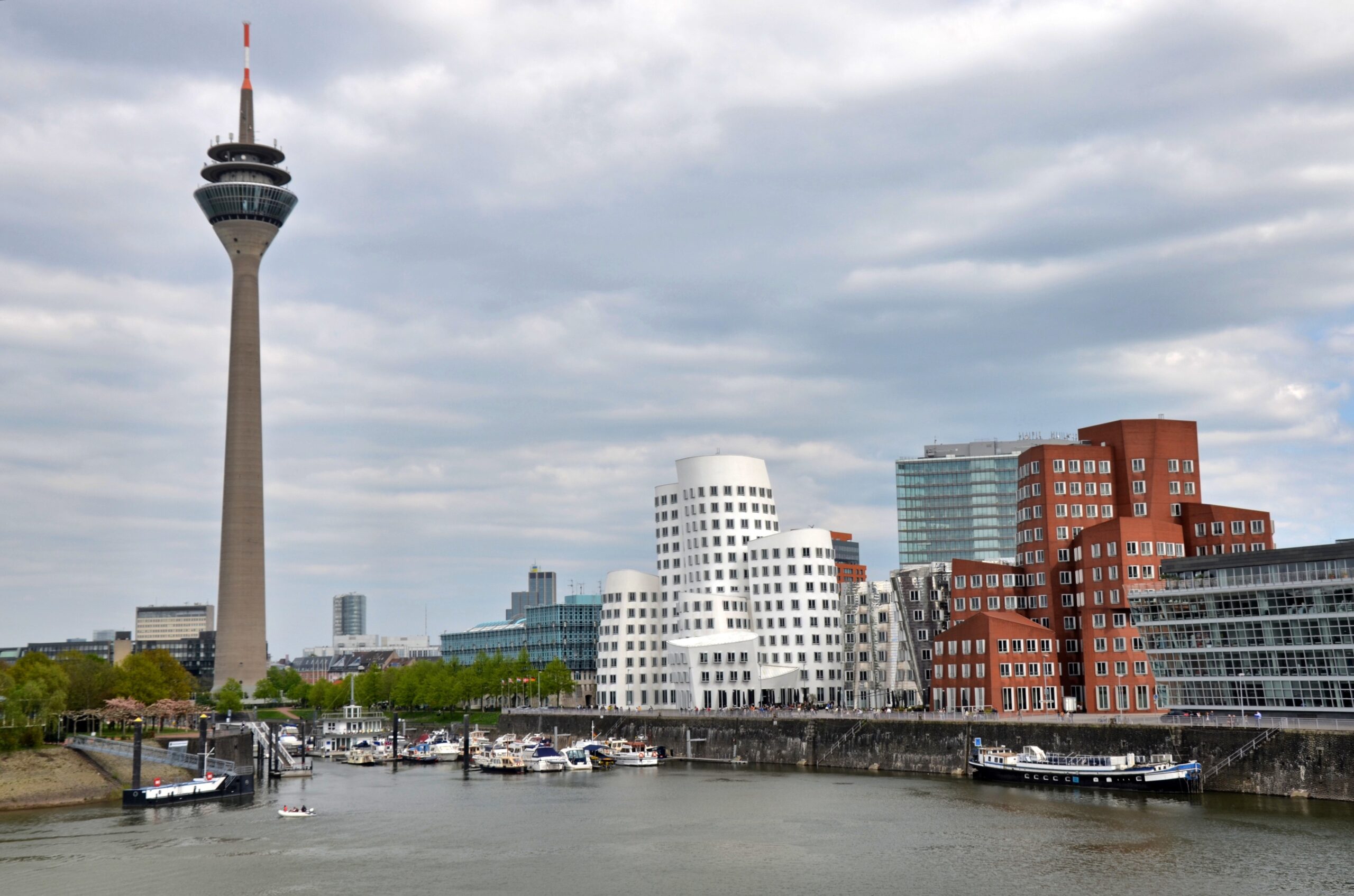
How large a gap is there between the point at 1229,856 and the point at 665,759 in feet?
284

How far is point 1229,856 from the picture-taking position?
229ft

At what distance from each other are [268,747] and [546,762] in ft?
106

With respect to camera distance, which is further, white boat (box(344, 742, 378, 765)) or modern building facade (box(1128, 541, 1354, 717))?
white boat (box(344, 742, 378, 765))

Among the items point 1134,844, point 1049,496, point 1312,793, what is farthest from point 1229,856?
point 1049,496

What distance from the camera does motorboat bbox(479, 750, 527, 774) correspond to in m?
142

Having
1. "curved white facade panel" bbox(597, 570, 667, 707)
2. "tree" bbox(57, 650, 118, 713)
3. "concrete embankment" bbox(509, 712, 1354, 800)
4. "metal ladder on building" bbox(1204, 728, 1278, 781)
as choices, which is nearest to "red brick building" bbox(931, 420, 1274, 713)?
"concrete embankment" bbox(509, 712, 1354, 800)

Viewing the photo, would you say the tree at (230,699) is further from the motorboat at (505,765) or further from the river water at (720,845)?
the river water at (720,845)

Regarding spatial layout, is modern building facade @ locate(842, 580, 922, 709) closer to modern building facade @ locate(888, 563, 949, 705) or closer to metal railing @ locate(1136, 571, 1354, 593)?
modern building facade @ locate(888, 563, 949, 705)

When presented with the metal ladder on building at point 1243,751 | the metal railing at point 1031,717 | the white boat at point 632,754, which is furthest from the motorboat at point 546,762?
the metal ladder on building at point 1243,751

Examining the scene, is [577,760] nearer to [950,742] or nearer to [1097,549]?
[950,742]

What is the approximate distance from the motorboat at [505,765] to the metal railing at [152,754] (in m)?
33.0

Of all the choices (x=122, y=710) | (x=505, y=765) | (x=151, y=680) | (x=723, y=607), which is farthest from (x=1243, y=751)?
(x=151, y=680)

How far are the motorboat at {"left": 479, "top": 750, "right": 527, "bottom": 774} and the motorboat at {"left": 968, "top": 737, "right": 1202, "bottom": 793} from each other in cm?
5274

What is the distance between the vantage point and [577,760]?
474 feet
